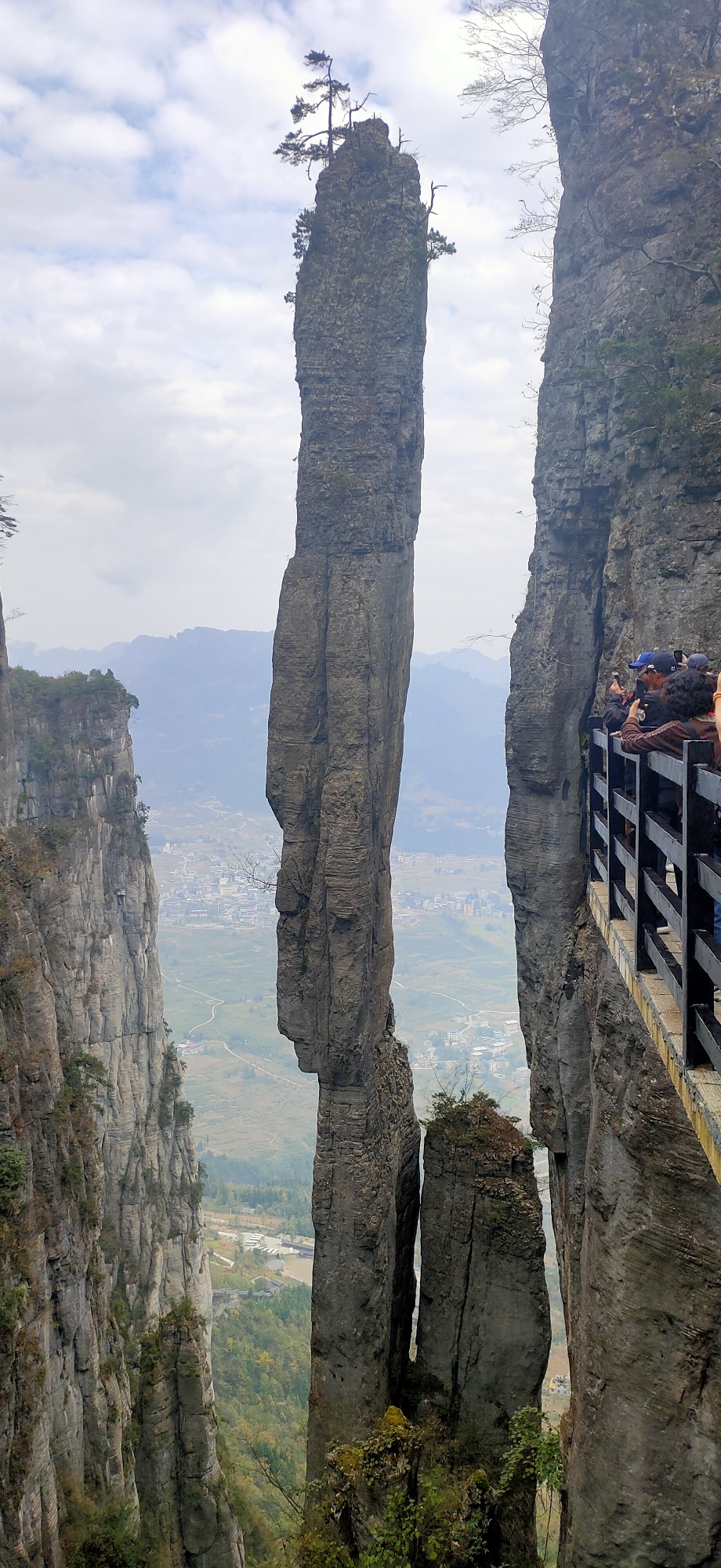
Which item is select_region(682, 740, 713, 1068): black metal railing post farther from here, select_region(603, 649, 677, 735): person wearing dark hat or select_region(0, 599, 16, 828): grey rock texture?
select_region(0, 599, 16, 828): grey rock texture

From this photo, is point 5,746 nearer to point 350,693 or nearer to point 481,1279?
point 350,693

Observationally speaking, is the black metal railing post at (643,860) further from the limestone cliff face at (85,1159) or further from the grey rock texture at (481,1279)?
the limestone cliff face at (85,1159)

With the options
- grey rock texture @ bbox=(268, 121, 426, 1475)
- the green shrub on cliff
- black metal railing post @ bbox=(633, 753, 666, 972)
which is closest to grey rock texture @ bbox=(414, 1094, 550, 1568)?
grey rock texture @ bbox=(268, 121, 426, 1475)

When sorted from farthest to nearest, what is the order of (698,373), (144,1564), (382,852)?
(382,852) → (144,1564) → (698,373)

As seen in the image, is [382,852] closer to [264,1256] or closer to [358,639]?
[358,639]

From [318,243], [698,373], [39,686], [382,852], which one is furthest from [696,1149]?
[39,686]

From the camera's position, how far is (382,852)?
20.5 metres

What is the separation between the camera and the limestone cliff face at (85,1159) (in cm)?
1689

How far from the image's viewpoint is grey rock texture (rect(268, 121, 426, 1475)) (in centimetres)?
1878

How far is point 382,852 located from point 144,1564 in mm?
14821

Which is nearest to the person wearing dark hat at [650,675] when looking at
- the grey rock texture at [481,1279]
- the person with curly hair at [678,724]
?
the person with curly hair at [678,724]

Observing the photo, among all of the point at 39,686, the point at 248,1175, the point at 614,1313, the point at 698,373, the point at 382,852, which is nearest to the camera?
the point at 614,1313

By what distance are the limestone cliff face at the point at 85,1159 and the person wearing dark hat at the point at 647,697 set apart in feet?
43.2

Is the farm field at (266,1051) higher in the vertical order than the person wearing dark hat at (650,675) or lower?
lower
